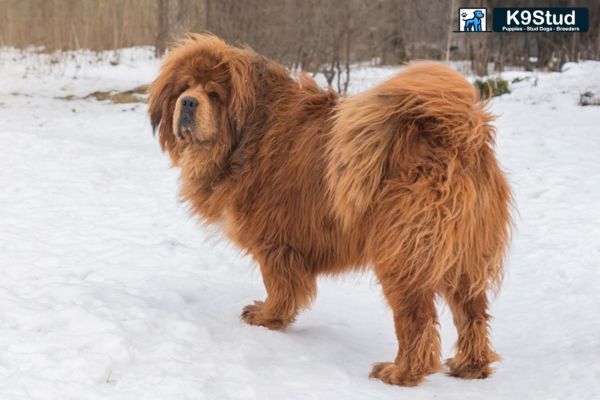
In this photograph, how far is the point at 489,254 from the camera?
12.0 feet

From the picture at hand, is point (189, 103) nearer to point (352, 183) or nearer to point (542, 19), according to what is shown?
point (352, 183)

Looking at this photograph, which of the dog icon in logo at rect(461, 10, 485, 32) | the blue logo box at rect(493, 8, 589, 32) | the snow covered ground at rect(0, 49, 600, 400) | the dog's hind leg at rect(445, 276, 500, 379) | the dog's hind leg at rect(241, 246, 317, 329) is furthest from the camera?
the blue logo box at rect(493, 8, 589, 32)

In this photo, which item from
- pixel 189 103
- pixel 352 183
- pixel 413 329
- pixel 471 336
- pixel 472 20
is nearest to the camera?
pixel 413 329

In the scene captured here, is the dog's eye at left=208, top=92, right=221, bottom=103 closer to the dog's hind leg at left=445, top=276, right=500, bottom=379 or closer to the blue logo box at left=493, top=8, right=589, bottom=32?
the dog's hind leg at left=445, top=276, right=500, bottom=379

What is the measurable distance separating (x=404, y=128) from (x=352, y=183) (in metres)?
0.40

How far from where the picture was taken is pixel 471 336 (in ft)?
12.7

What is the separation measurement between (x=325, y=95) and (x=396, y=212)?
117cm

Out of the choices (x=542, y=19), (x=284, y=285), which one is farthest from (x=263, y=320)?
(x=542, y=19)

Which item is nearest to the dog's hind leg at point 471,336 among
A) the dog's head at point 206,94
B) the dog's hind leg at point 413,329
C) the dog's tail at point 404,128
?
the dog's hind leg at point 413,329

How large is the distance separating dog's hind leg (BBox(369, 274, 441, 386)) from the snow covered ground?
4.7 inches

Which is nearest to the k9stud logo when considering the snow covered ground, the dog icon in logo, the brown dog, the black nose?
the dog icon in logo

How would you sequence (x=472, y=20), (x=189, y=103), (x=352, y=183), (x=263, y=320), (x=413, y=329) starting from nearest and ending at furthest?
(x=413, y=329) < (x=352, y=183) < (x=189, y=103) < (x=263, y=320) < (x=472, y=20)

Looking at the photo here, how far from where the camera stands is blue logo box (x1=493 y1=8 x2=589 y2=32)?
16000mm

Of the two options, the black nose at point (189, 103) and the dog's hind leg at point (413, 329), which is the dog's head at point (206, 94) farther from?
the dog's hind leg at point (413, 329)
